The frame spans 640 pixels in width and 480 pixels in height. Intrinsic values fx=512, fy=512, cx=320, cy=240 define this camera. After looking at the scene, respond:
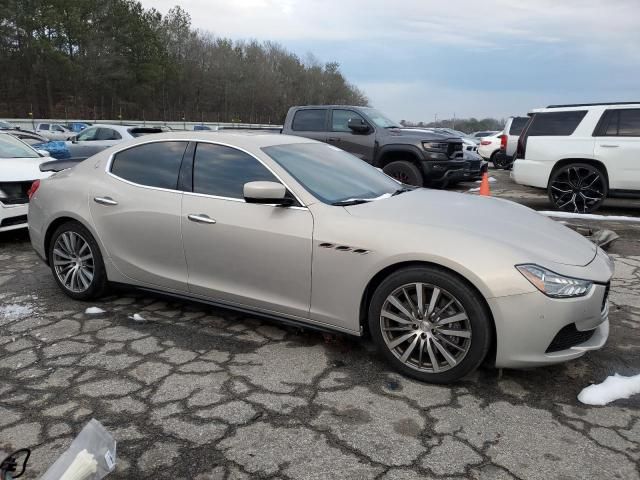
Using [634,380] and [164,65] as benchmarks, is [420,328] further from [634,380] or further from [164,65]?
[164,65]

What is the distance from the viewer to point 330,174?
3.87 meters

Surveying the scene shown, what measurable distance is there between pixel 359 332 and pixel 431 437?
85 cm

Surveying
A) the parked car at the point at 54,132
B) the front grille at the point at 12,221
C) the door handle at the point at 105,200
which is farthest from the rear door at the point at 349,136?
the parked car at the point at 54,132

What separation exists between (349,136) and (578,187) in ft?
14.3

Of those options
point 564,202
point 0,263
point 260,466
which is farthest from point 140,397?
point 564,202

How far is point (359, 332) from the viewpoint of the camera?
3.25 metres

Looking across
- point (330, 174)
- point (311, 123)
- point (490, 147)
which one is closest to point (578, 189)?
point (311, 123)

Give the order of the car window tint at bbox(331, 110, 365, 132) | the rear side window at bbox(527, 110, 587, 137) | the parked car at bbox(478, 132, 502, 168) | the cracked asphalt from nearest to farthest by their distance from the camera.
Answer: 1. the cracked asphalt
2. the rear side window at bbox(527, 110, 587, 137)
3. the car window tint at bbox(331, 110, 365, 132)
4. the parked car at bbox(478, 132, 502, 168)

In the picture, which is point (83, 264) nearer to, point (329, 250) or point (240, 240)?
point (240, 240)

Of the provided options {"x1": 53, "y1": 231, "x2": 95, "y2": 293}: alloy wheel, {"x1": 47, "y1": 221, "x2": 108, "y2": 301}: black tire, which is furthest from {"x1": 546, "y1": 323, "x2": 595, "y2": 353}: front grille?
{"x1": 53, "y1": 231, "x2": 95, "y2": 293}: alloy wheel

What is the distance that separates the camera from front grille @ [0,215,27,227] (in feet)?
20.7

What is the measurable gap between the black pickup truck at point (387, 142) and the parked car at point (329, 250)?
232 inches

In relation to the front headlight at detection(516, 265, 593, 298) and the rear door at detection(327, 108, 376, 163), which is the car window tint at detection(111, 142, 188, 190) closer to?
the front headlight at detection(516, 265, 593, 298)

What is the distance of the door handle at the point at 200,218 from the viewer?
11.9ft
